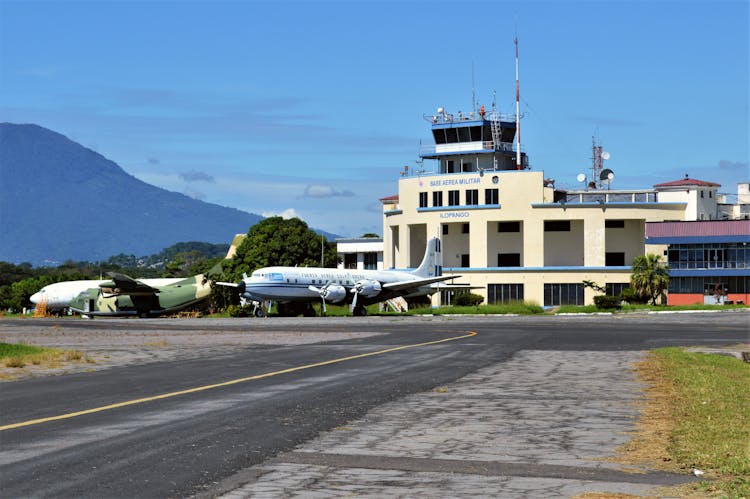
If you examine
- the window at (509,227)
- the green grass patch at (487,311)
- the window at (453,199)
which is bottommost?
the green grass patch at (487,311)

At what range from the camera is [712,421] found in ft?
46.4

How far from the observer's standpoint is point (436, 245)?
93.1m

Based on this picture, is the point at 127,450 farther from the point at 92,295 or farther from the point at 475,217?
the point at 475,217

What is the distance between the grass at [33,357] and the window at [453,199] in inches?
3261

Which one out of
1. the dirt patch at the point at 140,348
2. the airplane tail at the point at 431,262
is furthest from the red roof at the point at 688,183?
the dirt patch at the point at 140,348

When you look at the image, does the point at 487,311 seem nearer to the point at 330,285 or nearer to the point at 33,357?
the point at 330,285

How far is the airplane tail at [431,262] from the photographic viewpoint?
301 feet

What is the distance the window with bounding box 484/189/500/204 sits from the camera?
348 ft

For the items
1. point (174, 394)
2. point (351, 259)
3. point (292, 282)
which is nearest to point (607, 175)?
point (351, 259)

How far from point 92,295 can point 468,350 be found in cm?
7293

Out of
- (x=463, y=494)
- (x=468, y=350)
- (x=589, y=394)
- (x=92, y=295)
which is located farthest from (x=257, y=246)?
(x=463, y=494)

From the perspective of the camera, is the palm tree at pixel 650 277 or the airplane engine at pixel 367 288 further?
the palm tree at pixel 650 277

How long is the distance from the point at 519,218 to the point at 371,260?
3977 centimetres

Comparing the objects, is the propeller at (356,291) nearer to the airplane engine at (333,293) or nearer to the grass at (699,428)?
the airplane engine at (333,293)
